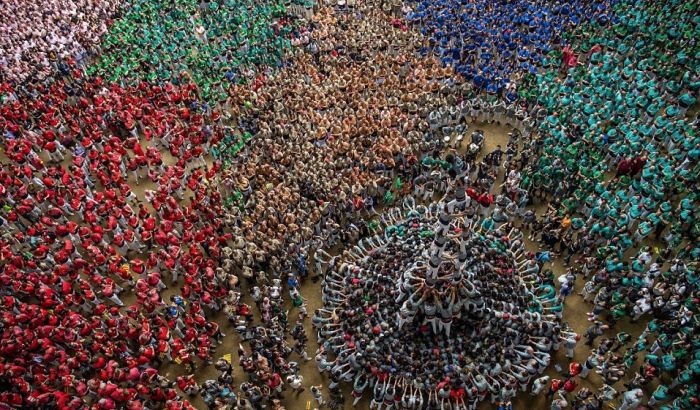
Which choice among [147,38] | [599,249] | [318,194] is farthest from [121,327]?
[147,38]

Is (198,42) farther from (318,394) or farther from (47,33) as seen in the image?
(318,394)

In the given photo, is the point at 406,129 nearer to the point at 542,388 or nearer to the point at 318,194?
the point at 318,194

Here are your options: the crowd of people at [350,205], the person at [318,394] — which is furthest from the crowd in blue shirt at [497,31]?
the person at [318,394]

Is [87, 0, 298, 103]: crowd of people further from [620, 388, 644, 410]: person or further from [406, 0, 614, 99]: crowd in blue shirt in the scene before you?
[620, 388, 644, 410]: person

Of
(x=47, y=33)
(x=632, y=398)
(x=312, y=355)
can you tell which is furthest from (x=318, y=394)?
(x=47, y=33)

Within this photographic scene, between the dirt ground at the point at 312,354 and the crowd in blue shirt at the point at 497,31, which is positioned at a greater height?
the crowd in blue shirt at the point at 497,31

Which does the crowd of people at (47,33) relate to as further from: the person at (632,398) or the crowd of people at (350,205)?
the person at (632,398)

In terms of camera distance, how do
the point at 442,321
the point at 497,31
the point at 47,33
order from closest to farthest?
the point at 442,321, the point at 497,31, the point at 47,33

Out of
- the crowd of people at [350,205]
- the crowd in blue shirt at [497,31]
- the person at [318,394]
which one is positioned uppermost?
the crowd in blue shirt at [497,31]

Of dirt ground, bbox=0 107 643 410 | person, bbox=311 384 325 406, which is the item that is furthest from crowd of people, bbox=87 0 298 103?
person, bbox=311 384 325 406
